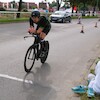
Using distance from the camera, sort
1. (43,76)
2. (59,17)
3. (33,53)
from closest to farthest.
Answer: (43,76), (33,53), (59,17)

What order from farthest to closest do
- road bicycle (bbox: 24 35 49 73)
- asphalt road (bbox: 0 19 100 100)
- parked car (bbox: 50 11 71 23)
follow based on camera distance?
parked car (bbox: 50 11 71 23) < road bicycle (bbox: 24 35 49 73) < asphalt road (bbox: 0 19 100 100)

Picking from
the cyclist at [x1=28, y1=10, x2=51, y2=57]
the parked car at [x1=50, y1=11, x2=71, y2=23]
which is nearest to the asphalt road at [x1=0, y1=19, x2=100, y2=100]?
the cyclist at [x1=28, y1=10, x2=51, y2=57]

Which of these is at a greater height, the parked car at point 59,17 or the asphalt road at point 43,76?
the asphalt road at point 43,76

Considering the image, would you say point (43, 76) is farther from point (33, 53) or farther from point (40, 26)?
point (40, 26)

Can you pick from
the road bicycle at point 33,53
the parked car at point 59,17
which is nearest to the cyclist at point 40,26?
the road bicycle at point 33,53

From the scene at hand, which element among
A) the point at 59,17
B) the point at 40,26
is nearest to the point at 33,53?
the point at 40,26

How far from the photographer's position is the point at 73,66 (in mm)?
9539

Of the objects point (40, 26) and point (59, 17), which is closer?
point (40, 26)

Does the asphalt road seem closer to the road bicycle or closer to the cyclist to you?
the road bicycle

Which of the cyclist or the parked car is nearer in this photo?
the cyclist

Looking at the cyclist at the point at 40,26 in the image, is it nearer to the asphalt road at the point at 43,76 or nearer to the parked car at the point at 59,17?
the asphalt road at the point at 43,76

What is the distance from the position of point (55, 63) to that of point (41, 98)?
374 cm

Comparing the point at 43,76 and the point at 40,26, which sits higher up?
the point at 40,26

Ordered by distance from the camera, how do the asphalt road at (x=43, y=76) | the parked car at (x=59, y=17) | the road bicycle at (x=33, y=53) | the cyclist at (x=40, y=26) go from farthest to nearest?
1. the parked car at (x=59, y=17)
2. the cyclist at (x=40, y=26)
3. the road bicycle at (x=33, y=53)
4. the asphalt road at (x=43, y=76)
